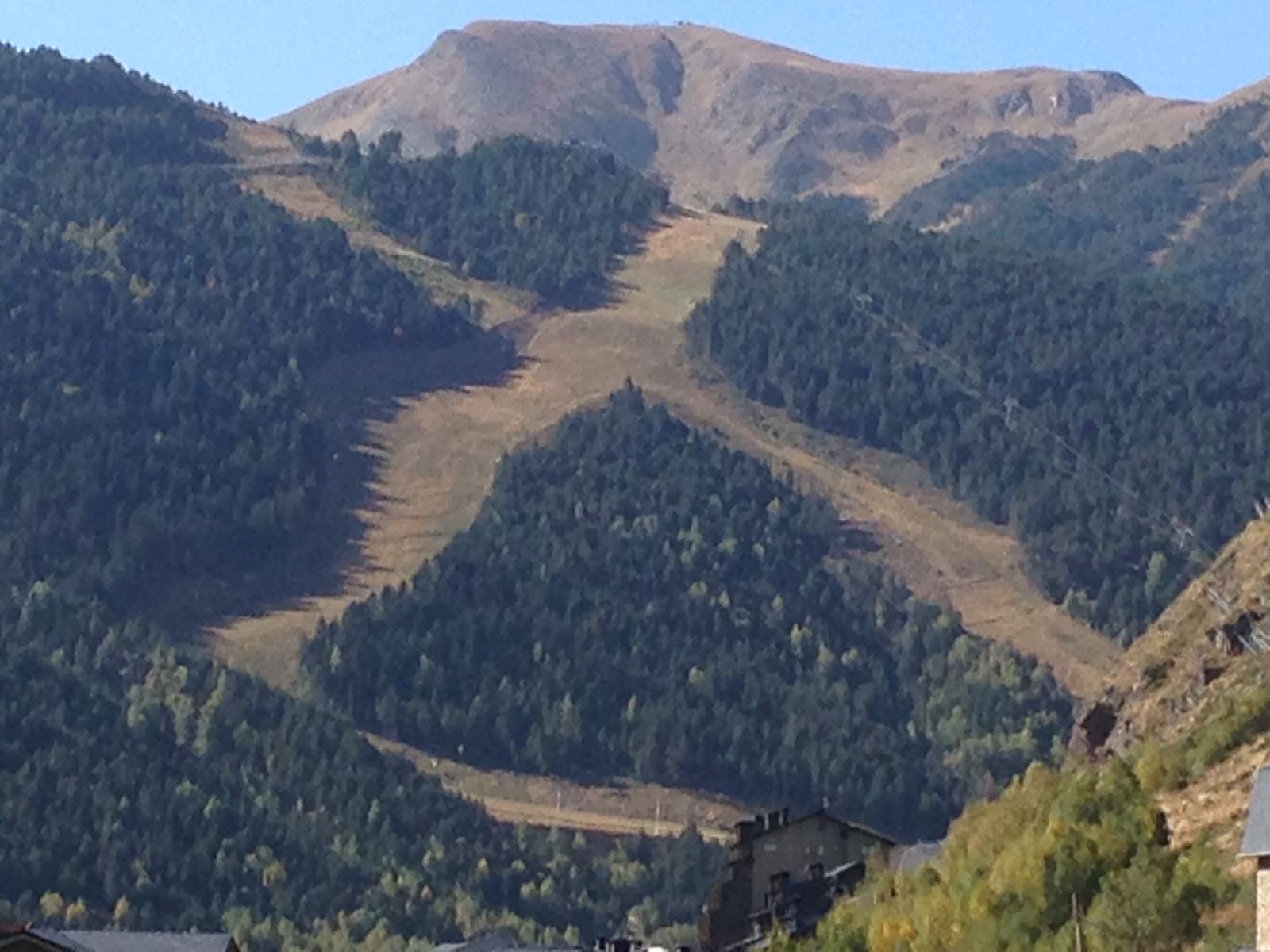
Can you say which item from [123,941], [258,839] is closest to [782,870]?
[123,941]

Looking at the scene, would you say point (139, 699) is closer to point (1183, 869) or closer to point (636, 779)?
point (636, 779)

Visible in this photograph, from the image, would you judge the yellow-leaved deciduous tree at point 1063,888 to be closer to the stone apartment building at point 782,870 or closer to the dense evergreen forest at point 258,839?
the stone apartment building at point 782,870

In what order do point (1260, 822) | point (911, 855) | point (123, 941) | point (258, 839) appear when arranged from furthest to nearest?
point (258, 839), point (911, 855), point (123, 941), point (1260, 822)

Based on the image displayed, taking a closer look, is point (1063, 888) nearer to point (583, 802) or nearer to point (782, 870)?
point (782, 870)

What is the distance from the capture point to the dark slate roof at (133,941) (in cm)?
9081

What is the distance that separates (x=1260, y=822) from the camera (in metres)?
48.3

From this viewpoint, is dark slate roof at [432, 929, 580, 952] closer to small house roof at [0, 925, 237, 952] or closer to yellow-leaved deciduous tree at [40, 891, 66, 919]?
small house roof at [0, 925, 237, 952]

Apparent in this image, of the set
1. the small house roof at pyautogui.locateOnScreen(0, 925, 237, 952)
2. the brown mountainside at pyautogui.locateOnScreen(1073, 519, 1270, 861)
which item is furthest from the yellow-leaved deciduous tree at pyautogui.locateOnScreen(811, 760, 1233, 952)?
the small house roof at pyautogui.locateOnScreen(0, 925, 237, 952)

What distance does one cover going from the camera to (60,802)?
157125mm

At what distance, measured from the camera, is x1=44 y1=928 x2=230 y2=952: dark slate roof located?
90.8m

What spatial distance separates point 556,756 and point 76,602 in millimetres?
33673

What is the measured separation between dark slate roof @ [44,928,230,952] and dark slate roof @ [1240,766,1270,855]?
153ft

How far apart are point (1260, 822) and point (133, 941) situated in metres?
54.4

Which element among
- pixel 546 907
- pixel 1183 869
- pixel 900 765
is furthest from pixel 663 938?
pixel 1183 869
